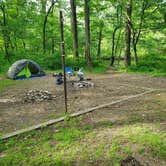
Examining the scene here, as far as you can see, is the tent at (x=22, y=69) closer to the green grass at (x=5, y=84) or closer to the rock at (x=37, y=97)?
the green grass at (x=5, y=84)

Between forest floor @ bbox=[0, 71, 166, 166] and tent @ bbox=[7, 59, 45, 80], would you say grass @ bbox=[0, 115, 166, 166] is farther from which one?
tent @ bbox=[7, 59, 45, 80]

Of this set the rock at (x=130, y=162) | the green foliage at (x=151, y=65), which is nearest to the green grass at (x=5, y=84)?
the rock at (x=130, y=162)

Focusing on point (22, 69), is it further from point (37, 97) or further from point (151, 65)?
point (151, 65)

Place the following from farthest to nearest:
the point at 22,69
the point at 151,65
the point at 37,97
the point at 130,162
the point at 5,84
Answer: the point at 151,65 < the point at 22,69 < the point at 5,84 < the point at 37,97 < the point at 130,162

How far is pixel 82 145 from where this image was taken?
2596 millimetres

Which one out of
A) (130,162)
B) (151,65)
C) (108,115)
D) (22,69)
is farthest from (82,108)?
(151,65)

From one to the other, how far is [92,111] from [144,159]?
6.18 feet

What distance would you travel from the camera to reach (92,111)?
13.3 feet

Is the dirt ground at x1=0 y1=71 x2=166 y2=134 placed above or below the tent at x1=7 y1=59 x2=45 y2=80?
below


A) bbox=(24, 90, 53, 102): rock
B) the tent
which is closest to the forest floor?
bbox=(24, 90, 53, 102): rock

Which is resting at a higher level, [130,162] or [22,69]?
[22,69]

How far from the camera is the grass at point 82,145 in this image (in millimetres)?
2297

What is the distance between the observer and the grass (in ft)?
7.54

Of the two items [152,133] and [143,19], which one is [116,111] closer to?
[152,133]
